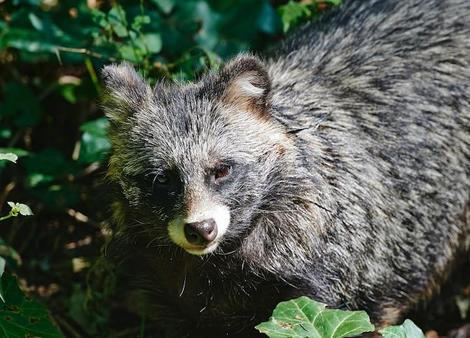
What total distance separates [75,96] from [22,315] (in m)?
2.61

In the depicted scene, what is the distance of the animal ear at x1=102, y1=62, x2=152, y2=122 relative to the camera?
5469mm

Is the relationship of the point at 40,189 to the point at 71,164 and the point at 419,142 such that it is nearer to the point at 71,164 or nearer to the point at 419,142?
the point at 71,164

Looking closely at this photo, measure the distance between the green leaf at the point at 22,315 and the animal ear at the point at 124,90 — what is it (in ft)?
3.90

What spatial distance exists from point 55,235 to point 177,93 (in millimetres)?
2793

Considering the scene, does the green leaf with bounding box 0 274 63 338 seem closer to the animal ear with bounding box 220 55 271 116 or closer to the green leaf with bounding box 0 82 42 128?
the animal ear with bounding box 220 55 271 116


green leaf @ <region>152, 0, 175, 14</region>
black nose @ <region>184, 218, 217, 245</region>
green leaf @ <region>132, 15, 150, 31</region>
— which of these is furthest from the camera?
green leaf @ <region>152, 0, 175, 14</region>

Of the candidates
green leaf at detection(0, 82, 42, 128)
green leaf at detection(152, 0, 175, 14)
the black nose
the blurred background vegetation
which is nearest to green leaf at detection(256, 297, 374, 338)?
the black nose

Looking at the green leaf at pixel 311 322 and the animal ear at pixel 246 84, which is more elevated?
the animal ear at pixel 246 84

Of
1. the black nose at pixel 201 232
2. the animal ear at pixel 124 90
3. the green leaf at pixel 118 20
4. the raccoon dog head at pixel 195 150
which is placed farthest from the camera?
the green leaf at pixel 118 20

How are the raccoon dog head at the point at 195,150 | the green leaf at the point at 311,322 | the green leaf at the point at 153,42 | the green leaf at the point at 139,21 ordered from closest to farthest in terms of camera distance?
the green leaf at the point at 311,322, the raccoon dog head at the point at 195,150, the green leaf at the point at 139,21, the green leaf at the point at 153,42

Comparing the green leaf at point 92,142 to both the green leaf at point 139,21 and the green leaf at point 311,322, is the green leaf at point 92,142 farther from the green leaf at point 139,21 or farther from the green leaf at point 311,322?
the green leaf at point 311,322

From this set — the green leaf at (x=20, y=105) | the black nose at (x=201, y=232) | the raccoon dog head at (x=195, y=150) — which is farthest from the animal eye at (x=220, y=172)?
the green leaf at (x=20, y=105)

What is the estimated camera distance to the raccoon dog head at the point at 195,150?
5074 millimetres

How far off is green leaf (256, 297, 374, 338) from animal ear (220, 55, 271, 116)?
4.18 ft
